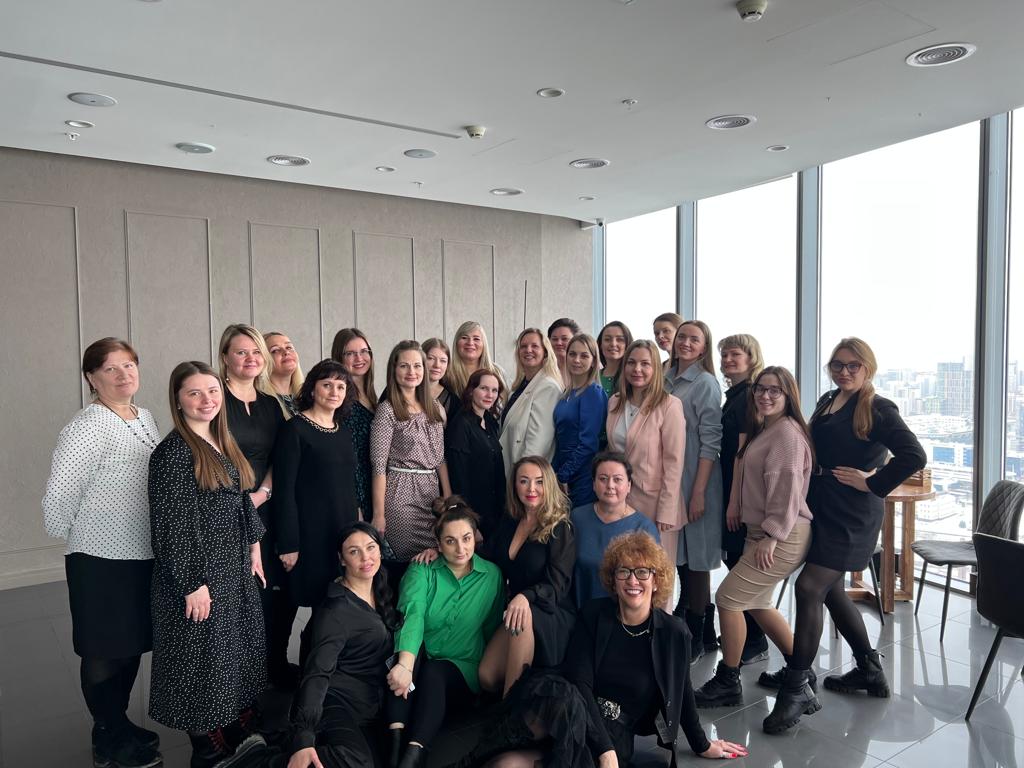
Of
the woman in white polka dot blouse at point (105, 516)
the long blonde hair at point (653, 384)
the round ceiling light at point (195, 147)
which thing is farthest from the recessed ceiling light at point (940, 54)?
the round ceiling light at point (195, 147)

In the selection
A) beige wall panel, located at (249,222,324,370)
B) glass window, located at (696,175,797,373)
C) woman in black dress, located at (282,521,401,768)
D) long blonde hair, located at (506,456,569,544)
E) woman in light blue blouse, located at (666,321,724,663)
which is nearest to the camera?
woman in black dress, located at (282,521,401,768)

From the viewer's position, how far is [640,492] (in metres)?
3.66

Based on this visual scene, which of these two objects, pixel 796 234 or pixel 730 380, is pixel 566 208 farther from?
pixel 730 380

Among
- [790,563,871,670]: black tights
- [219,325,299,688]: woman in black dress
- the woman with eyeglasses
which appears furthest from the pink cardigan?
[219,325,299,688]: woman in black dress

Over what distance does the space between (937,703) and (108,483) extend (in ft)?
12.6

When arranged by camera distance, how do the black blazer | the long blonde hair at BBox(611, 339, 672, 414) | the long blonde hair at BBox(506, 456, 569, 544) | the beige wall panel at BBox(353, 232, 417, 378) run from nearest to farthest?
the black blazer → the long blonde hair at BBox(506, 456, 569, 544) → the long blonde hair at BBox(611, 339, 672, 414) → the beige wall panel at BBox(353, 232, 417, 378)

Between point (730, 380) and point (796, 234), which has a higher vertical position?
point (796, 234)

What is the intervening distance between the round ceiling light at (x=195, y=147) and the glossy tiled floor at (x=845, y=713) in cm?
331

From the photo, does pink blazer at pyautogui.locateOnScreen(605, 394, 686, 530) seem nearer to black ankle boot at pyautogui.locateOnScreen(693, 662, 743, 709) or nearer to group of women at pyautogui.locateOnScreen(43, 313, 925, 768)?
group of women at pyautogui.locateOnScreen(43, 313, 925, 768)

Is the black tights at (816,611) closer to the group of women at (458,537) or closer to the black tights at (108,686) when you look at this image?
the group of women at (458,537)

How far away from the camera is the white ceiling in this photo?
305 cm

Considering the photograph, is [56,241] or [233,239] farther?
[233,239]

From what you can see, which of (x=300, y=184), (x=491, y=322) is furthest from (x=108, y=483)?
(x=491, y=322)

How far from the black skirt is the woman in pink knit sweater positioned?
8.18 ft
